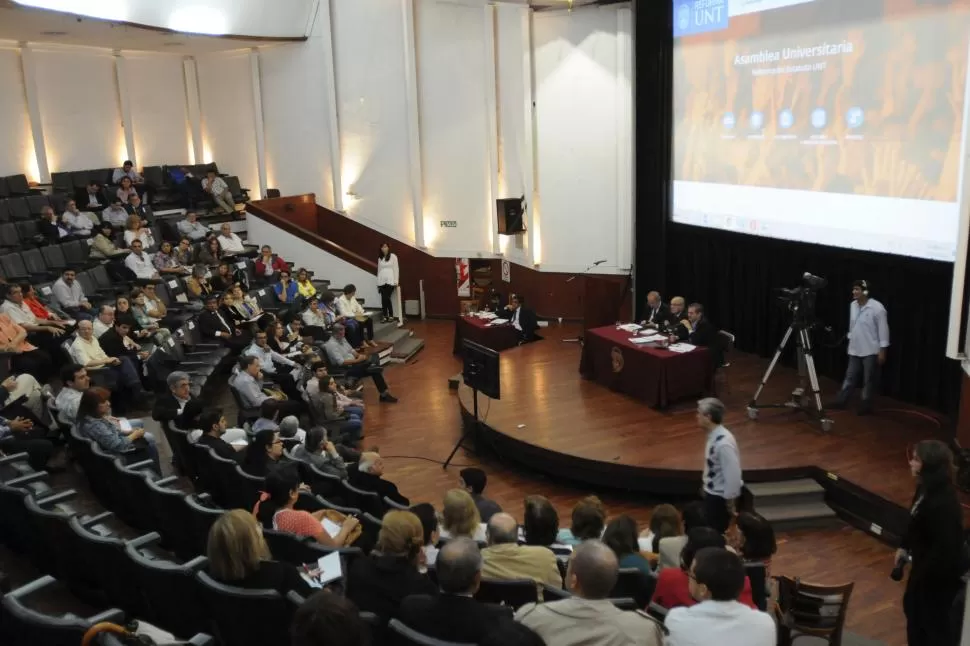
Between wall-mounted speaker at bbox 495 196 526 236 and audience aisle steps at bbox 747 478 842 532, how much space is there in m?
7.19

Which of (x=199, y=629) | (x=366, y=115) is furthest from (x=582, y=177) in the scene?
(x=199, y=629)

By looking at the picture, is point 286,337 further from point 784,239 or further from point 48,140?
point 48,140

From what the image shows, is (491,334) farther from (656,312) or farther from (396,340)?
(656,312)

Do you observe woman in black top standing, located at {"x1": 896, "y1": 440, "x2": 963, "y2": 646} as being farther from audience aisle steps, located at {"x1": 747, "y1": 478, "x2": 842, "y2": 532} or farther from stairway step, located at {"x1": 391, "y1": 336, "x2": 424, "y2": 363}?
stairway step, located at {"x1": 391, "y1": 336, "x2": 424, "y2": 363}

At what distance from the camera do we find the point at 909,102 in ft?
24.4

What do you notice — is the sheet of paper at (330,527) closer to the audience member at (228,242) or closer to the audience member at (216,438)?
the audience member at (216,438)

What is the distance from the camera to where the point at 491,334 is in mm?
11508

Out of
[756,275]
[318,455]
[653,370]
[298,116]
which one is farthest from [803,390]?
[298,116]

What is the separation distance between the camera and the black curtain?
797 cm

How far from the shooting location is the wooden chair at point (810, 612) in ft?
13.9

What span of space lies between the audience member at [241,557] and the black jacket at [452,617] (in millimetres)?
727

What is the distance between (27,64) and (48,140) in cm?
125

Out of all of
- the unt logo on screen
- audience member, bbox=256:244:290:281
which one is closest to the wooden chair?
the unt logo on screen

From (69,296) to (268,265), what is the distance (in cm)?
373
